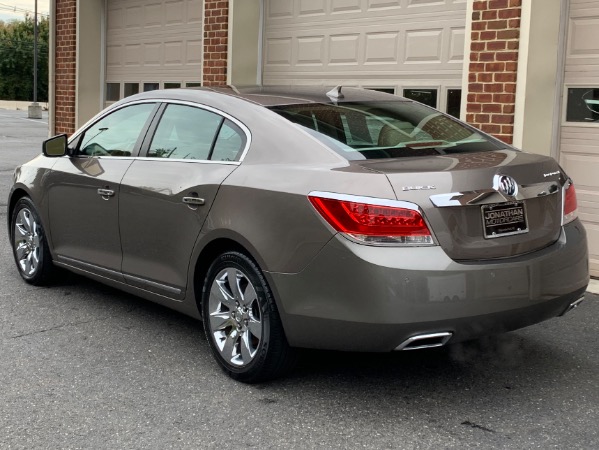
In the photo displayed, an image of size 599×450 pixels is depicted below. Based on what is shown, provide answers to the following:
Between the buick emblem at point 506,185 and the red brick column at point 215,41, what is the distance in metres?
7.11

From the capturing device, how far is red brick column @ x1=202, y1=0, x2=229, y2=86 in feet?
35.4

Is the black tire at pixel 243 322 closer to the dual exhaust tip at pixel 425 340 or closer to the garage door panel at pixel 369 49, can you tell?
the dual exhaust tip at pixel 425 340

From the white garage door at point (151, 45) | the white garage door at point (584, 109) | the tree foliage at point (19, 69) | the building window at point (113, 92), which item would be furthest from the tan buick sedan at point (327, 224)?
the tree foliage at point (19, 69)

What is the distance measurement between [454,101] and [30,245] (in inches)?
A: 169

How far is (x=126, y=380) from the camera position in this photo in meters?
4.66

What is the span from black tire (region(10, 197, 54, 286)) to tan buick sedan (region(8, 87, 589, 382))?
1013 mm

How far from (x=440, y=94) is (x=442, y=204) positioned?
16.2 feet

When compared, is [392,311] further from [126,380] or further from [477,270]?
[126,380]

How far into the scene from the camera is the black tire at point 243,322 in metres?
4.39

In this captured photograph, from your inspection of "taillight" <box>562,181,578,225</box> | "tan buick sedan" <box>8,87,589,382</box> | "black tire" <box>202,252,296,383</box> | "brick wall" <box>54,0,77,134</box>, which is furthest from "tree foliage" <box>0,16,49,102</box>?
"taillight" <box>562,181,578,225</box>

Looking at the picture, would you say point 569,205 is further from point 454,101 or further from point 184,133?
point 454,101

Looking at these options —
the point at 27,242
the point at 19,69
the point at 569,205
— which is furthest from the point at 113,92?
the point at 19,69

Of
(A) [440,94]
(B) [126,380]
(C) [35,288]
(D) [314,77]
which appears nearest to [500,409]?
(B) [126,380]

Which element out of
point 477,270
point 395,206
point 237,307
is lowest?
point 237,307
